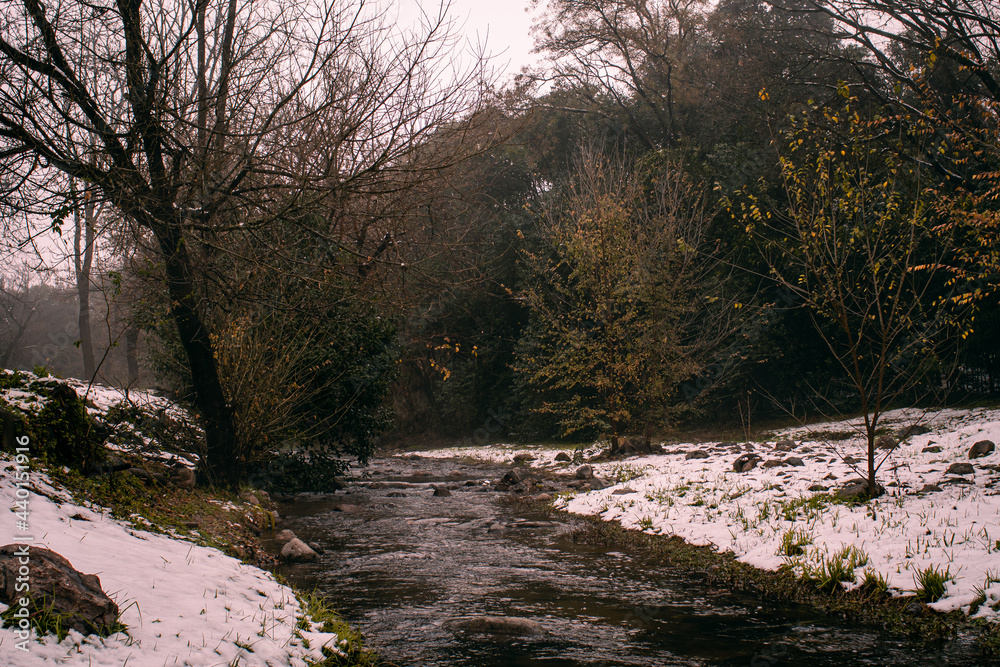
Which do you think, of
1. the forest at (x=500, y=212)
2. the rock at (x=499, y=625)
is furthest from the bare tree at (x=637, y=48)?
the rock at (x=499, y=625)

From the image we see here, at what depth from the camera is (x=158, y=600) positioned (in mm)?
4062

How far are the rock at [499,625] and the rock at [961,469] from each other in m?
6.08

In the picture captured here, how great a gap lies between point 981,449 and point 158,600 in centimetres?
1001

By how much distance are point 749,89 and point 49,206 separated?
16.7 meters

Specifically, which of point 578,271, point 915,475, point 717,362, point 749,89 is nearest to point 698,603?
point 915,475

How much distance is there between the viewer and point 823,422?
66.1ft

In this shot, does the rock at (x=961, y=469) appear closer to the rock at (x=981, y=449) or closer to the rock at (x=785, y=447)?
the rock at (x=981, y=449)

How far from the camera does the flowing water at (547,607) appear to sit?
14.8 feet

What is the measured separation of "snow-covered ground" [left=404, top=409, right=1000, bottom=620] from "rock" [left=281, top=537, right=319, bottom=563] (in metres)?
4.14

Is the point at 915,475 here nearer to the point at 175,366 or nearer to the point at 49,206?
the point at 49,206

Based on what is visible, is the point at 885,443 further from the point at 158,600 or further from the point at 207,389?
the point at 158,600

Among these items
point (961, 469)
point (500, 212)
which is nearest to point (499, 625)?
point (961, 469)

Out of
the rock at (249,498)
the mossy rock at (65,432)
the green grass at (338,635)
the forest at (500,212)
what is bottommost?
the rock at (249,498)

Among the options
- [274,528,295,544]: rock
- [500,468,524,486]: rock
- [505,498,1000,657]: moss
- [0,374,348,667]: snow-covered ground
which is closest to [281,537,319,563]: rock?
[274,528,295,544]: rock
